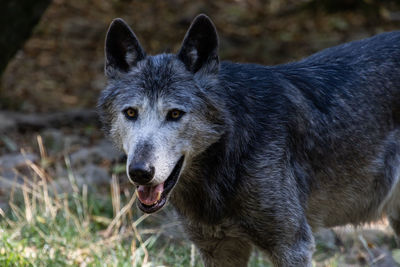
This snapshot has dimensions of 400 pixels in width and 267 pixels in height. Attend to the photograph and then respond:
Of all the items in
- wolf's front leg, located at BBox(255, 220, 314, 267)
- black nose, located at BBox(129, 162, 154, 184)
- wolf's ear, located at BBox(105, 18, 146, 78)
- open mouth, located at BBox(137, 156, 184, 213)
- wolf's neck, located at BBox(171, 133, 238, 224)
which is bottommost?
wolf's front leg, located at BBox(255, 220, 314, 267)

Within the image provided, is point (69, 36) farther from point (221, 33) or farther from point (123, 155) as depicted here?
point (123, 155)

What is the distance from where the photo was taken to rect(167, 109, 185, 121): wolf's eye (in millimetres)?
3547

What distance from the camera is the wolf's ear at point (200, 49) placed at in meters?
3.68

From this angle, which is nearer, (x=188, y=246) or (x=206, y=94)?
(x=206, y=94)

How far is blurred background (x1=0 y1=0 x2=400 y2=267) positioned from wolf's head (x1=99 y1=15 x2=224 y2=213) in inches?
38.9

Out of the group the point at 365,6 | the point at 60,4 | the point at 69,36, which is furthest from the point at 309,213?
the point at 60,4

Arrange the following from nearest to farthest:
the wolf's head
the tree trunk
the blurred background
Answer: the wolf's head
the blurred background
the tree trunk

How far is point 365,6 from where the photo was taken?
31.7ft

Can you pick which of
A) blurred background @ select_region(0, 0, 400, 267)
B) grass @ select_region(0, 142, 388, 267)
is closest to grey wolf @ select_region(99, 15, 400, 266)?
blurred background @ select_region(0, 0, 400, 267)

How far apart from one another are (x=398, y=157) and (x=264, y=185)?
4.10ft

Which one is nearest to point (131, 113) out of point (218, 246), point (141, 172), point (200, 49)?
point (141, 172)

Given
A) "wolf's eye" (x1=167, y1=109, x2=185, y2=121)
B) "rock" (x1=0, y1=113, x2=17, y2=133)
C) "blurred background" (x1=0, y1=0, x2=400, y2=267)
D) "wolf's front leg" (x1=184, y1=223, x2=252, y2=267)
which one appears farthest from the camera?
"rock" (x1=0, y1=113, x2=17, y2=133)

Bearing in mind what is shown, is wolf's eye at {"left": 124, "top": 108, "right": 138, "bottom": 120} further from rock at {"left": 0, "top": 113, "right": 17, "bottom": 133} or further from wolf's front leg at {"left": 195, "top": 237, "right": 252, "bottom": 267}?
rock at {"left": 0, "top": 113, "right": 17, "bottom": 133}

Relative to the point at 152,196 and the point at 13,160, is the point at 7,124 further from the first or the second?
the point at 152,196
